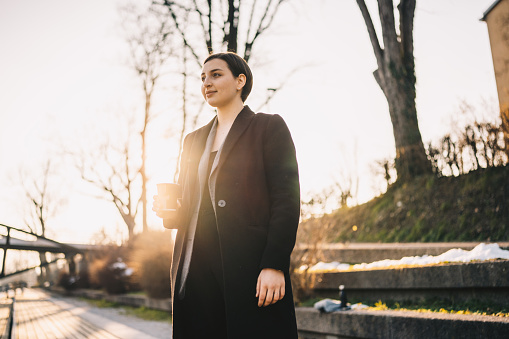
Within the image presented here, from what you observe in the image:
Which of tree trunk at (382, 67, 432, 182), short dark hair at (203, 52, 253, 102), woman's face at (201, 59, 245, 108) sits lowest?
woman's face at (201, 59, 245, 108)

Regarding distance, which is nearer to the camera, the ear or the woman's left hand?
the woman's left hand

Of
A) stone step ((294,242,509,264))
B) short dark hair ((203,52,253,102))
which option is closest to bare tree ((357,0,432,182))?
stone step ((294,242,509,264))

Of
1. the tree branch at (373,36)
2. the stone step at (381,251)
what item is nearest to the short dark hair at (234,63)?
the stone step at (381,251)

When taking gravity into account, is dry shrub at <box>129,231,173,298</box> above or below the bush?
above

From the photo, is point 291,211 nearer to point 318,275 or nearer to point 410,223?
point 318,275

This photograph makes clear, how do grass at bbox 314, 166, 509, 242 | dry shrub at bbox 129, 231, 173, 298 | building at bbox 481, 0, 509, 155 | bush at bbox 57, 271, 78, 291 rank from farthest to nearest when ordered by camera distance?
bush at bbox 57, 271, 78, 291
building at bbox 481, 0, 509, 155
dry shrub at bbox 129, 231, 173, 298
grass at bbox 314, 166, 509, 242

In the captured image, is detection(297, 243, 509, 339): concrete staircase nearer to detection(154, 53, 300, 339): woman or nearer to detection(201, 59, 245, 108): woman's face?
detection(154, 53, 300, 339): woman

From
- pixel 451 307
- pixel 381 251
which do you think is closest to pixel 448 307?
pixel 451 307

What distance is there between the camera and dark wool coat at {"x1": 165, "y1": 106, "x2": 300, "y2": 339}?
175cm

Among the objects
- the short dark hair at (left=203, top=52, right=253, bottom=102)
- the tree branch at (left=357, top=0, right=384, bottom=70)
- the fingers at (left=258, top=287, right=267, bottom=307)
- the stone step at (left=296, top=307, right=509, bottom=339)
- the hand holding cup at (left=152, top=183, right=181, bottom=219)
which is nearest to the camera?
the fingers at (left=258, top=287, right=267, bottom=307)

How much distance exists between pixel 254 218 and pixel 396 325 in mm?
2811

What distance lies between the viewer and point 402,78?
404 inches

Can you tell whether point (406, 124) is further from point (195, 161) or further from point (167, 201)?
point (167, 201)

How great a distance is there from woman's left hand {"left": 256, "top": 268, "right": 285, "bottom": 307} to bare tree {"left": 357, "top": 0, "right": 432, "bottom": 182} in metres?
9.19
